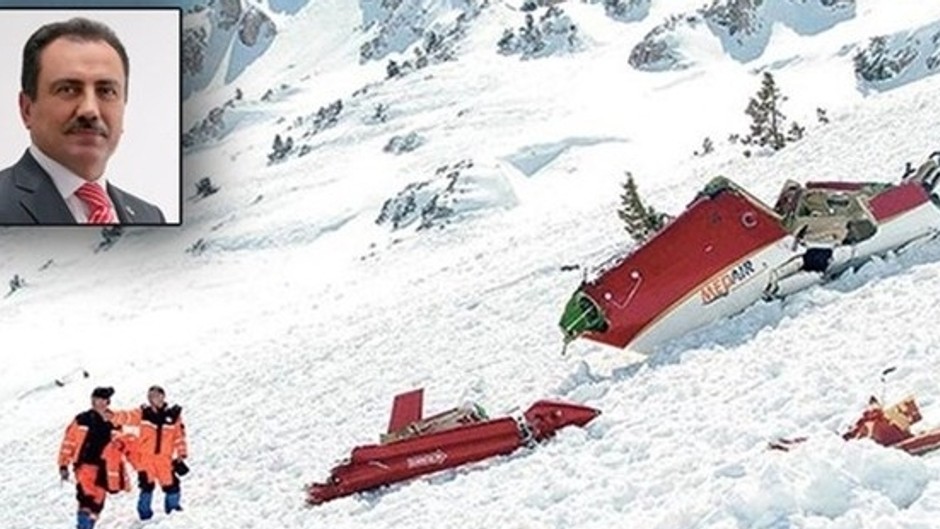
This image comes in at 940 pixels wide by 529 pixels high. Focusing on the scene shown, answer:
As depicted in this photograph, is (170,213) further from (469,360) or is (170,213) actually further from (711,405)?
(711,405)

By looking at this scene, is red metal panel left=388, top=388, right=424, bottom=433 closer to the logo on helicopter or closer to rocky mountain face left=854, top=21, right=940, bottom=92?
the logo on helicopter

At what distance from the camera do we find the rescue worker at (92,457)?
795 centimetres

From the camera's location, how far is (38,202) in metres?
12.3

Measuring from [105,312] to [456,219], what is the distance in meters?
12.2

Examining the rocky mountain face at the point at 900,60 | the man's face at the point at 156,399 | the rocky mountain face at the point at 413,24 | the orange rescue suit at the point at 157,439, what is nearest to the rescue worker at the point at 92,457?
the orange rescue suit at the point at 157,439

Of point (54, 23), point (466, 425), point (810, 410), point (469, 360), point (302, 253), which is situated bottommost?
point (302, 253)

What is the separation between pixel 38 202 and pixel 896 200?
7.68 meters

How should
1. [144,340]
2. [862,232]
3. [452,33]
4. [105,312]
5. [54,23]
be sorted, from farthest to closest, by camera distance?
[452,33]
[105,312]
[144,340]
[54,23]
[862,232]

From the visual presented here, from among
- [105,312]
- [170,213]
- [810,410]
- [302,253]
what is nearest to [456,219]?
[302,253]

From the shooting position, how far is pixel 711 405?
263 inches

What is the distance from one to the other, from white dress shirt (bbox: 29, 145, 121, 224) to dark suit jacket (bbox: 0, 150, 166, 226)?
39 mm

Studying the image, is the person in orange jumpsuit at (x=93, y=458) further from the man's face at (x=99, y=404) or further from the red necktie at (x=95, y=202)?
the red necktie at (x=95, y=202)

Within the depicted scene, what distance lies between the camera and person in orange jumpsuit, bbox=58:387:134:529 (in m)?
7.95

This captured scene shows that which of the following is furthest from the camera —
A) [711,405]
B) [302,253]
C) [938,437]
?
[302,253]
